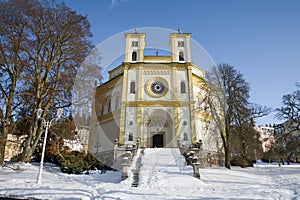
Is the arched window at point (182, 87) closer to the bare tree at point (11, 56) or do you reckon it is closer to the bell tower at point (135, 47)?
the bell tower at point (135, 47)

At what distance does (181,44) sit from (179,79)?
4926 millimetres

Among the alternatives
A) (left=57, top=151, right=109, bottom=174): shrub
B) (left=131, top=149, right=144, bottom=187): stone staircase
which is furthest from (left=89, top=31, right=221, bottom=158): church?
(left=131, top=149, right=144, bottom=187): stone staircase

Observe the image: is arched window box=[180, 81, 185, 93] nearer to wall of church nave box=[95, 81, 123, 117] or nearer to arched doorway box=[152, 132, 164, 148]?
arched doorway box=[152, 132, 164, 148]

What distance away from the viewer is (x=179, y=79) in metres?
21.6

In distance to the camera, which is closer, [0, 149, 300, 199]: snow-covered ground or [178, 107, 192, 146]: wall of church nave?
[0, 149, 300, 199]: snow-covered ground

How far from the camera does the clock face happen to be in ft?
69.1

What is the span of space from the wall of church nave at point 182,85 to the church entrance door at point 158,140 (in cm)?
402

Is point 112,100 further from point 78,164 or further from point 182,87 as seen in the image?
point 78,164

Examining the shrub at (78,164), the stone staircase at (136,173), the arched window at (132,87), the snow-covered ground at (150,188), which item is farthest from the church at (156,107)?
the snow-covered ground at (150,188)

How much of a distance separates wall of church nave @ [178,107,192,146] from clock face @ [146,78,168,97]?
8.09 feet

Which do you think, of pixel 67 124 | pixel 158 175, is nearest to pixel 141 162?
pixel 158 175

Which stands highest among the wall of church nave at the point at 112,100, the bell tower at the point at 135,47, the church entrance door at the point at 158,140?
the bell tower at the point at 135,47

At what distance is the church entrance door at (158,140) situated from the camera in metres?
20.6

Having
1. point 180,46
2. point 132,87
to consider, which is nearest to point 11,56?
point 132,87
